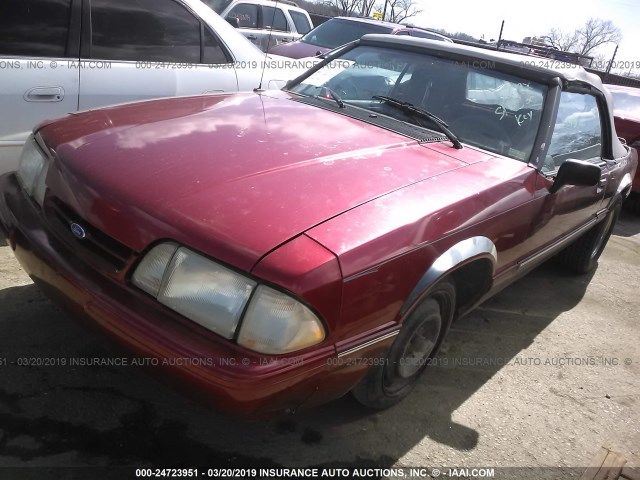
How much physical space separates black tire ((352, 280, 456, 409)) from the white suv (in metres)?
7.63

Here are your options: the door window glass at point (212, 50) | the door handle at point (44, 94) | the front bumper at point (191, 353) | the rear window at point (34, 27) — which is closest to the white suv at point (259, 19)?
the door window glass at point (212, 50)

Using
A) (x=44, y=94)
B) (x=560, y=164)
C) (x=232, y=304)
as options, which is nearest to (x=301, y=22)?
(x=44, y=94)

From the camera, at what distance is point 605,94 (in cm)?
381

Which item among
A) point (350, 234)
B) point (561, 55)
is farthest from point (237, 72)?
point (561, 55)

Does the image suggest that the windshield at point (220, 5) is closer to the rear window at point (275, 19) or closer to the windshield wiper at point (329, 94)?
the rear window at point (275, 19)

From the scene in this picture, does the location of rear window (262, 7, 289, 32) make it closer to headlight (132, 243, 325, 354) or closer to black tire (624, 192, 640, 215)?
black tire (624, 192, 640, 215)

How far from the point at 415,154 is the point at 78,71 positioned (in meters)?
2.35

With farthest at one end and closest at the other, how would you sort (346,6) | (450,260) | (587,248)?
(346,6) → (587,248) → (450,260)

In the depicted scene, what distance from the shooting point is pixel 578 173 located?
273cm

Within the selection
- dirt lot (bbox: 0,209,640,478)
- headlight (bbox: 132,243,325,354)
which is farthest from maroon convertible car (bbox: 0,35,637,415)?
dirt lot (bbox: 0,209,640,478)

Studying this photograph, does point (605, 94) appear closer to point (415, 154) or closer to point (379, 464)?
point (415, 154)

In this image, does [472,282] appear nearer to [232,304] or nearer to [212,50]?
[232,304]

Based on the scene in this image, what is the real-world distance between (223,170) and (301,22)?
11257mm

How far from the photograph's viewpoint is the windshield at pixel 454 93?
9.52 feet
